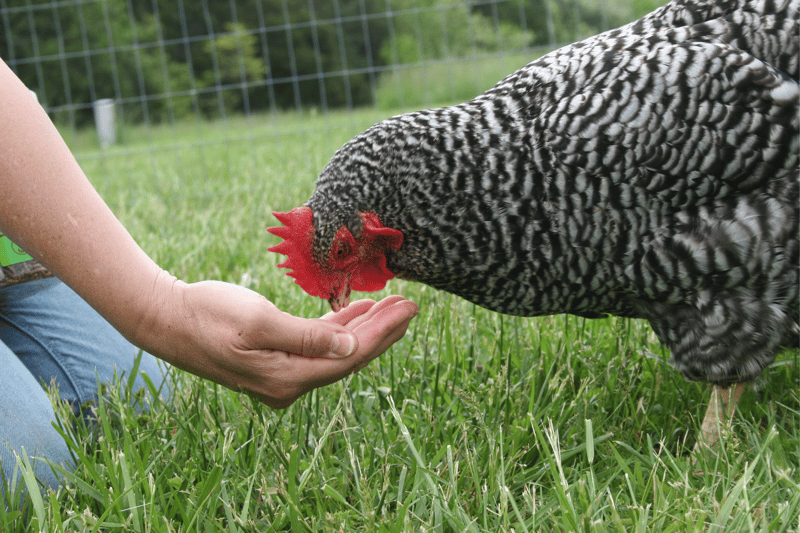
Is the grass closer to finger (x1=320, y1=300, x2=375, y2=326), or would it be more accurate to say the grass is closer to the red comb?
finger (x1=320, y1=300, x2=375, y2=326)

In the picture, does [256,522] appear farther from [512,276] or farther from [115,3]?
[115,3]

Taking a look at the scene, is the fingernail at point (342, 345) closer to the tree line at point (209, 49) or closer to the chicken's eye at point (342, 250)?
the chicken's eye at point (342, 250)

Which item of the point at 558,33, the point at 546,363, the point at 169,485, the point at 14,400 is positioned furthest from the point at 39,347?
the point at 558,33

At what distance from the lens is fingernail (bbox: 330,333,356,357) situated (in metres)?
1.35

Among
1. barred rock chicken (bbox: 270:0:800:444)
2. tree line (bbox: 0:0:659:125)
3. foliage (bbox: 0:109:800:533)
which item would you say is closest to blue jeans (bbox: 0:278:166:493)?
foliage (bbox: 0:109:800:533)

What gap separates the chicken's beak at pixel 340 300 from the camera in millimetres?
1642

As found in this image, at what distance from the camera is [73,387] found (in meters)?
1.88

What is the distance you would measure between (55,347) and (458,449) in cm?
121

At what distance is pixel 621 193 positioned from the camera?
142cm

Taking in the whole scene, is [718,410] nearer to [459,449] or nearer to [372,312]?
[459,449]

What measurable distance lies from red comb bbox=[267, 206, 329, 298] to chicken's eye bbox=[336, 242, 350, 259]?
0.07 m

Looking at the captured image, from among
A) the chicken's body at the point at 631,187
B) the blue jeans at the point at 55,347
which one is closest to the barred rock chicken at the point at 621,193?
the chicken's body at the point at 631,187

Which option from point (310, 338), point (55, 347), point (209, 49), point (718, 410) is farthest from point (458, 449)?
point (209, 49)

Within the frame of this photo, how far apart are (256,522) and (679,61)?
4.24ft
